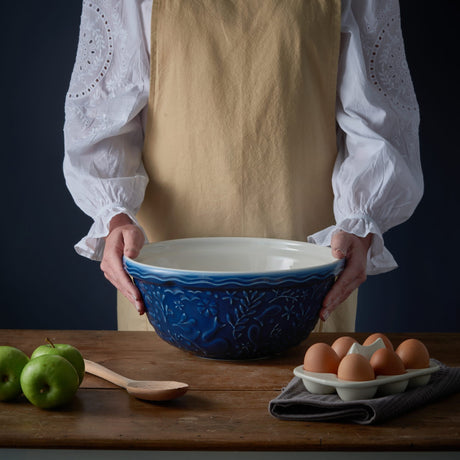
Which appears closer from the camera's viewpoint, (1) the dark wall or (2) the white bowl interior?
(2) the white bowl interior

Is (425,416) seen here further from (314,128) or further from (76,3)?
(76,3)

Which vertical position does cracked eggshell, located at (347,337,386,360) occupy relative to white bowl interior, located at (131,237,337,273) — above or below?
below

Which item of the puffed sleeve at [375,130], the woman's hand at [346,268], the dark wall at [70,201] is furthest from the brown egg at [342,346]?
the dark wall at [70,201]

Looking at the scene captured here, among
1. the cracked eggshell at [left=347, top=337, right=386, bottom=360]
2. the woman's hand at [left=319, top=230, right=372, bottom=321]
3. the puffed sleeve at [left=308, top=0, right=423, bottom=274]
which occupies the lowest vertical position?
the cracked eggshell at [left=347, top=337, right=386, bottom=360]

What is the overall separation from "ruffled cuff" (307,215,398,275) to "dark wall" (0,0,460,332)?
76 cm

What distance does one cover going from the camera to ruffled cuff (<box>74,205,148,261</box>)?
119 cm

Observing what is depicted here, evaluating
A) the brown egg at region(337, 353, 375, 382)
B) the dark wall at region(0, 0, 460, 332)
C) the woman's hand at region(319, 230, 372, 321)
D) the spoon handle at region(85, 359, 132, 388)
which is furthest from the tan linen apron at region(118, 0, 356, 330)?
the dark wall at region(0, 0, 460, 332)

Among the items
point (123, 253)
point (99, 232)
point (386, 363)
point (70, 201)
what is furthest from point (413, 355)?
point (70, 201)

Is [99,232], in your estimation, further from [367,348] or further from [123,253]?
[367,348]

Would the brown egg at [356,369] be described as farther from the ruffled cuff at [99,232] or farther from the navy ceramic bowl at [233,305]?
the ruffled cuff at [99,232]

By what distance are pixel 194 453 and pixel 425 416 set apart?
0.28 meters

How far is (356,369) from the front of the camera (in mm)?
770

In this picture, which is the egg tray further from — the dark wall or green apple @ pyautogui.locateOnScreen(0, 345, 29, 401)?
the dark wall

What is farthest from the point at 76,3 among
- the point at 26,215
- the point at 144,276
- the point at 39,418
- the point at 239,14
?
the point at 39,418
